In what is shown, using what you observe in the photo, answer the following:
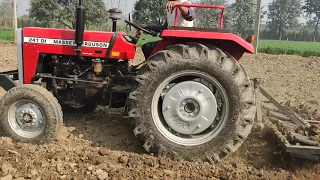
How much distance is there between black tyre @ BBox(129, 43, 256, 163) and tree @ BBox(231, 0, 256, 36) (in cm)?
4347

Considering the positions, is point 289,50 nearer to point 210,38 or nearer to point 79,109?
point 79,109

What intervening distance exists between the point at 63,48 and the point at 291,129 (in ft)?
9.75

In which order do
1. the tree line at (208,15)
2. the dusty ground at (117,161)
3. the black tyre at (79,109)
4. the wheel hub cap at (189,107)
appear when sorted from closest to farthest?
the dusty ground at (117,161) < the wheel hub cap at (189,107) < the black tyre at (79,109) < the tree line at (208,15)

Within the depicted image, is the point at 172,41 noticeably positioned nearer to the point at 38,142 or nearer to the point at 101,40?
the point at 101,40

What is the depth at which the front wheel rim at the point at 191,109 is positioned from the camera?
156 inches

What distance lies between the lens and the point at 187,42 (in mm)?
4051

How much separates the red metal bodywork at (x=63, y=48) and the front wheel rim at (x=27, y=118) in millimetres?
630

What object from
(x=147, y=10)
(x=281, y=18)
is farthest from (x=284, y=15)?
(x=147, y=10)

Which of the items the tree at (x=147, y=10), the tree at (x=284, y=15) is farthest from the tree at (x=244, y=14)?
the tree at (x=284, y=15)

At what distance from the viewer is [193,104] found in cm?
402

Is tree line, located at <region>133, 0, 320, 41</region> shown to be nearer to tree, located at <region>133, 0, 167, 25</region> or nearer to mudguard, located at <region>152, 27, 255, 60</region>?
tree, located at <region>133, 0, 167, 25</region>

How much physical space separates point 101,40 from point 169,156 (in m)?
1.71

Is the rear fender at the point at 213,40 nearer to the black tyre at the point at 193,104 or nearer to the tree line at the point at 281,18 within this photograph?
the black tyre at the point at 193,104

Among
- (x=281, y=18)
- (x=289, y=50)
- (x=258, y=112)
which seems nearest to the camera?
(x=258, y=112)
